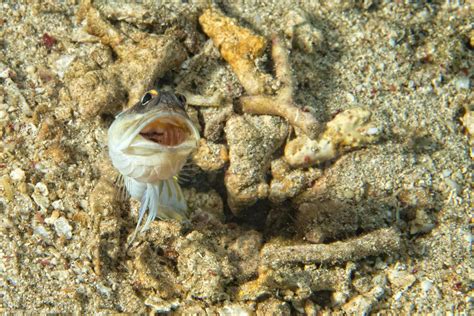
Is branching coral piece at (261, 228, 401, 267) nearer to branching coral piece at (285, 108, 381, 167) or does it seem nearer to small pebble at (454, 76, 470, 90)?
branching coral piece at (285, 108, 381, 167)

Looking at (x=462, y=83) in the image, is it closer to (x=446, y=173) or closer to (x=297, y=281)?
(x=446, y=173)

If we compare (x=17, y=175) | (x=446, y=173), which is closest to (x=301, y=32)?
(x=446, y=173)

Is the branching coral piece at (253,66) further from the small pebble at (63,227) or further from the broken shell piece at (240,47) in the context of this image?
the small pebble at (63,227)

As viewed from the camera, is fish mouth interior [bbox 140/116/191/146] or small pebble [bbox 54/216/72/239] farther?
small pebble [bbox 54/216/72/239]

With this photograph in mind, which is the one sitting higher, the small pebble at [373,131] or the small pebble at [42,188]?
the small pebble at [373,131]

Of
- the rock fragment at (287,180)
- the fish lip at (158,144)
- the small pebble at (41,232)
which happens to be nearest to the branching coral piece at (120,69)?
the small pebble at (41,232)

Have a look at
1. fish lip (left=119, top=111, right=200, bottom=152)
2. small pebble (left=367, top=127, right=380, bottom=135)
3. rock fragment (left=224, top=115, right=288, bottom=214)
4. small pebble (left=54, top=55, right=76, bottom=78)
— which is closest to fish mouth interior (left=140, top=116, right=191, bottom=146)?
fish lip (left=119, top=111, right=200, bottom=152)
